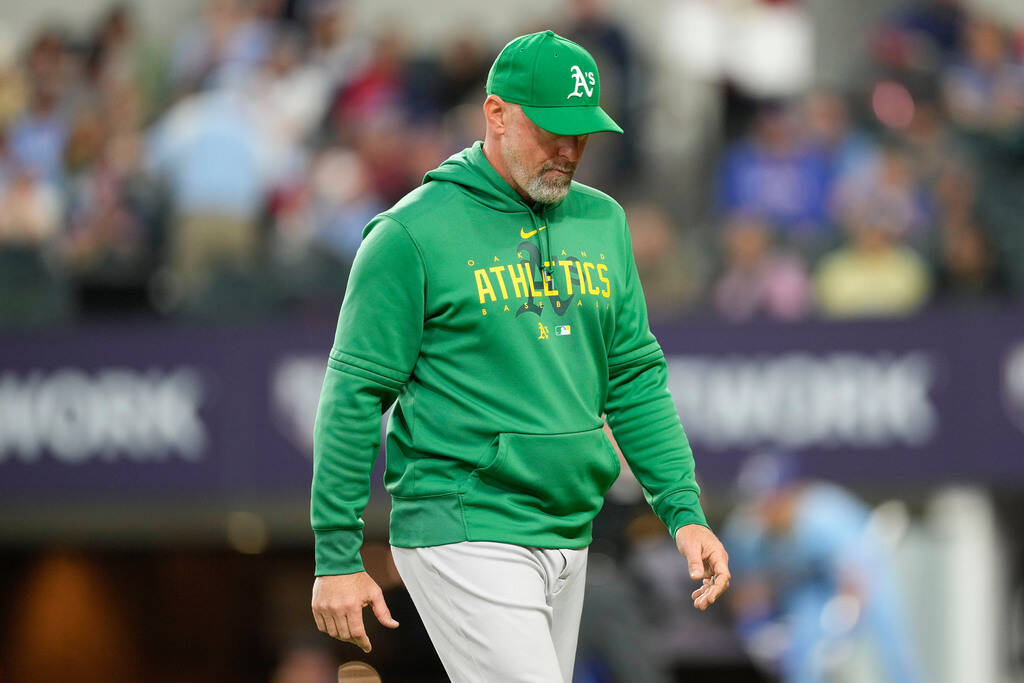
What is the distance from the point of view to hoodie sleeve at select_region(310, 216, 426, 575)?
3654 mm

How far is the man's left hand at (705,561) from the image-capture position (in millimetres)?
3754

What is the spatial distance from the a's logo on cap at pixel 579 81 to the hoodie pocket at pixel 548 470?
0.76 meters

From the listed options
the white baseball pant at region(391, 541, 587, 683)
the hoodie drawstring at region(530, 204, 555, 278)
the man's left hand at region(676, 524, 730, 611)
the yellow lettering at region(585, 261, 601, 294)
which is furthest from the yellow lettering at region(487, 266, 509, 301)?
the man's left hand at region(676, 524, 730, 611)

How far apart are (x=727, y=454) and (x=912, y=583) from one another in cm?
156

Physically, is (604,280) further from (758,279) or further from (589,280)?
(758,279)

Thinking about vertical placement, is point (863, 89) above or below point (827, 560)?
above

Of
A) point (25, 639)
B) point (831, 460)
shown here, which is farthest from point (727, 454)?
point (25, 639)

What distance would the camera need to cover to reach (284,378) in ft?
36.1

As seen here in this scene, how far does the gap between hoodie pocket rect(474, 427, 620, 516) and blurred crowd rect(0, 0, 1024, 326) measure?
689 cm

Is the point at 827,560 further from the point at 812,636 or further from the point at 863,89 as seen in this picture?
the point at 863,89

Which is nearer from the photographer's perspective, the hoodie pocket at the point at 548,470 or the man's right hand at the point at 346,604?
the man's right hand at the point at 346,604

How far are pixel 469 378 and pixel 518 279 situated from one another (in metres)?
0.25

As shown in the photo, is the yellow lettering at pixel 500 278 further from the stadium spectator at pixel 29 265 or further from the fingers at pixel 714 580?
the stadium spectator at pixel 29 265

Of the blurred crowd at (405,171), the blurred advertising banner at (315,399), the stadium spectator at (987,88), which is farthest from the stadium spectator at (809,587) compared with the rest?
the stadium spectator at (987,88)
